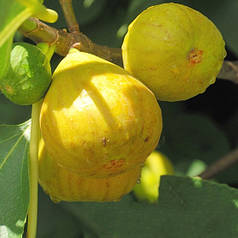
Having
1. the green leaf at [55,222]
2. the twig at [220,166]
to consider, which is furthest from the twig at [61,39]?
the green leaf at [55,222]

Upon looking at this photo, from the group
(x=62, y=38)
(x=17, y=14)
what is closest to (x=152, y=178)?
(x=62, y=38)

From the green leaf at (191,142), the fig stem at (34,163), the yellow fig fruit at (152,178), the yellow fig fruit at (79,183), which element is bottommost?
the green leaf at (191,142)

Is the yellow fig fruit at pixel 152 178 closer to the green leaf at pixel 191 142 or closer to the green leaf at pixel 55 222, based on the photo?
the green leaf at pixel 191 142

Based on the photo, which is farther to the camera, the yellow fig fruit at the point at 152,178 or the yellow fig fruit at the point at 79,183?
the yellow fig fruit at the point at 152,178

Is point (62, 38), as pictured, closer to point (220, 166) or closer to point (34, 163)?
point (34, 163)

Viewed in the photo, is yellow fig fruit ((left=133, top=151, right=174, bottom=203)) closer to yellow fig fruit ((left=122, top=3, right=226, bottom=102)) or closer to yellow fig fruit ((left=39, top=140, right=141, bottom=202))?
yellow fig fruit ((left=39, top=140, right=141, bottom=202))

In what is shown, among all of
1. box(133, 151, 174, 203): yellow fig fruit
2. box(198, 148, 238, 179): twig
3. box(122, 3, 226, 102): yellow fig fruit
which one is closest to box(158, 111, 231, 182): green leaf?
box(133, 151, 174, 203): yellow fig fruit
